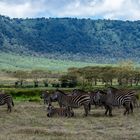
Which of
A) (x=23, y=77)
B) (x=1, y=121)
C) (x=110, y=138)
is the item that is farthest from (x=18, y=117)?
(x=23, y=77)

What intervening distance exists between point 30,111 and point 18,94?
1005 inches

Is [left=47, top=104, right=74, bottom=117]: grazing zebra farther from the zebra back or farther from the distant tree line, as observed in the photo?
the distant tree line

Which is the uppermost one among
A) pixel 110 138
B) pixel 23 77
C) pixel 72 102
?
pixel 23 77

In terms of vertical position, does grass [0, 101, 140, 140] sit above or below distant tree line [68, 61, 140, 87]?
below

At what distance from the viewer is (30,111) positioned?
2836 cm

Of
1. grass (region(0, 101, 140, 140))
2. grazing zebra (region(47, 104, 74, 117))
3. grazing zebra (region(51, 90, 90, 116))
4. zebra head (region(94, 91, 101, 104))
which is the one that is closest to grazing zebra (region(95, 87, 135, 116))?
zebra head (region(94, 91, 101, 104))

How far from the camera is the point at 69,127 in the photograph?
20.1 m

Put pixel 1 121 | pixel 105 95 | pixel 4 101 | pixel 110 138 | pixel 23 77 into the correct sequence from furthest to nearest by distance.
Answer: pixel 23 77 < pixel 4 101 < pixel 105 95 < pixel 1 121 < pixel 110 138

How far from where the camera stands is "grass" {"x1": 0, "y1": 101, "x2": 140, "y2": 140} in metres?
16.9

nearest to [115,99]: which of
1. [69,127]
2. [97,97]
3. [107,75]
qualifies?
[97,97]

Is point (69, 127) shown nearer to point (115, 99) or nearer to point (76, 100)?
point (76, 100)

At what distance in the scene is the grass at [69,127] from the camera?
55.3ft

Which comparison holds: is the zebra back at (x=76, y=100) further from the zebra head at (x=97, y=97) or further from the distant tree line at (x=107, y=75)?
the distant tree line at (x=107, y=75)

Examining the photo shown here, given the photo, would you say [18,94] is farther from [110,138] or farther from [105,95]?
[110,138]
